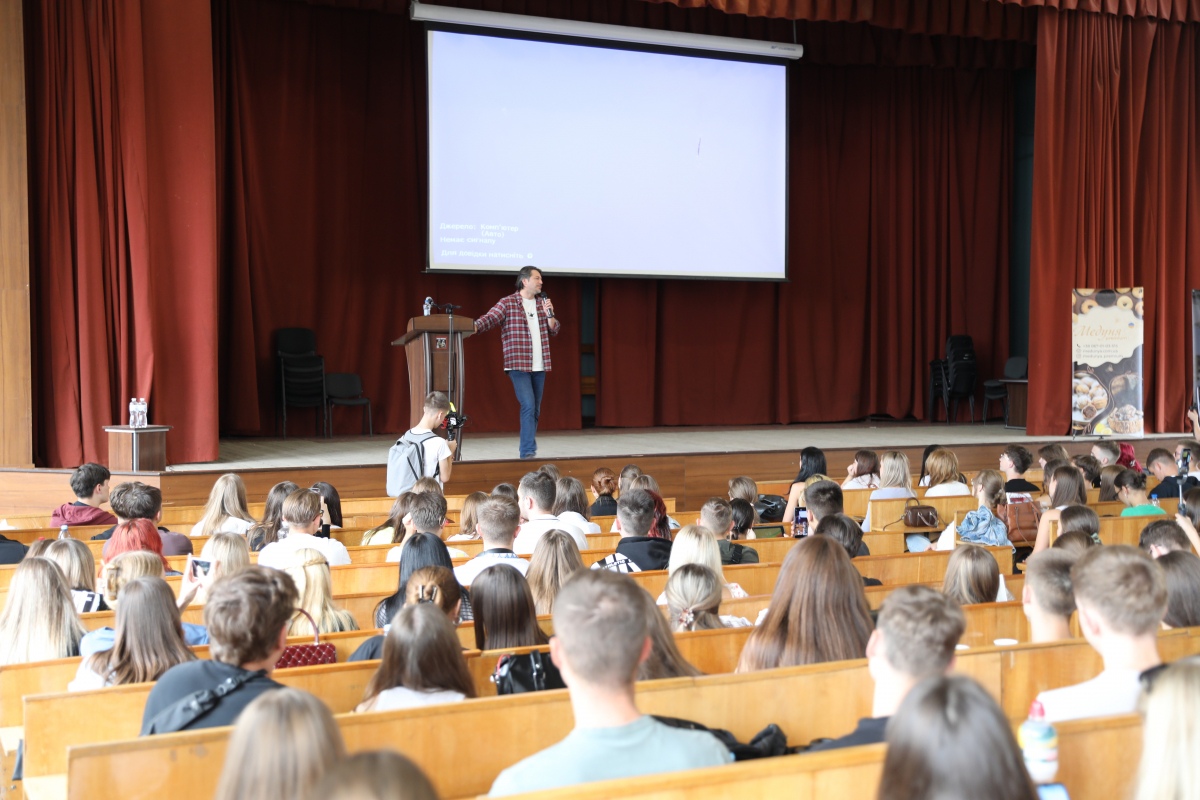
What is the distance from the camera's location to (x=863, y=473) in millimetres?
6293

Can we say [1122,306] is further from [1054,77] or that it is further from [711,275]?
[711,275]

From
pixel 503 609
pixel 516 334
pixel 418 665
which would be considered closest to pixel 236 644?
pixel 418 665

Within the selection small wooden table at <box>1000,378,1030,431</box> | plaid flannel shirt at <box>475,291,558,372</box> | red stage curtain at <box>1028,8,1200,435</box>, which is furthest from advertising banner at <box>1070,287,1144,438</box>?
plaid flannel shirt at <box>475,291,558,372</box>

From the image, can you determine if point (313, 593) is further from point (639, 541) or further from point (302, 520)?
point (639, 541)

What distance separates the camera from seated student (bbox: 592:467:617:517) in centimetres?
548

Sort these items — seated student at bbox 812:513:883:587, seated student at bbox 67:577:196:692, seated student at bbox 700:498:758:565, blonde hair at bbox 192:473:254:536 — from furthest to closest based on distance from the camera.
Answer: blonde hair at bbox 192:473:254:536 → seated student at bbox 700:498:758:565 → seated student at bbox 812:513:883:587 → seated student at bbox 67:577:196:692

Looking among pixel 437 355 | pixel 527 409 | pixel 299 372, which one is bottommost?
pixel 527 409

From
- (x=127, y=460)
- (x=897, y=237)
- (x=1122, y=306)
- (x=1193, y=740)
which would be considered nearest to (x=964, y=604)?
(x=1193, y=740)

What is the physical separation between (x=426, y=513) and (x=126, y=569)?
106 centimetres

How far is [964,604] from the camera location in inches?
122

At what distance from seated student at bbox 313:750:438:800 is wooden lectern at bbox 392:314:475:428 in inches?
220

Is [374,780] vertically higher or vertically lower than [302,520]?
higher

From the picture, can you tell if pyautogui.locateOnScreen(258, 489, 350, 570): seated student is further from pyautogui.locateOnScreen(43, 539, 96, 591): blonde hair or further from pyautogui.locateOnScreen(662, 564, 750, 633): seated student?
pyautogui.locateOnScreen(662, 564, 750, 633): seated student

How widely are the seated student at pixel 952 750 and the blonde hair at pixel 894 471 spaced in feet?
13.5
